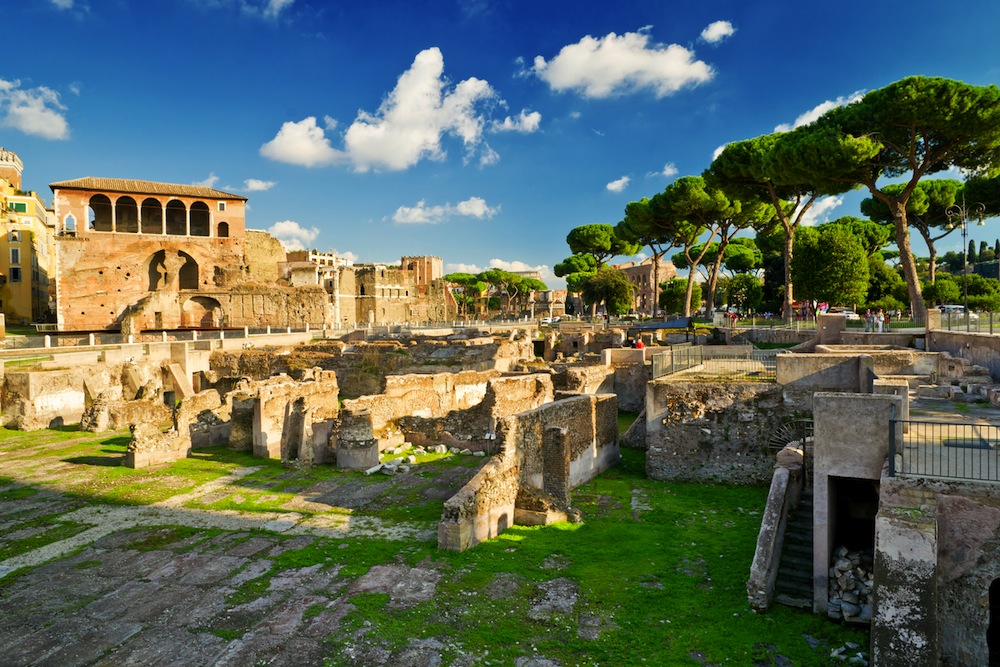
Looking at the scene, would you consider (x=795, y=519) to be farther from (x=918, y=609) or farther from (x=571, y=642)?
(x=571, y=642)

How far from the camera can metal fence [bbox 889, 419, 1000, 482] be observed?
260 inches

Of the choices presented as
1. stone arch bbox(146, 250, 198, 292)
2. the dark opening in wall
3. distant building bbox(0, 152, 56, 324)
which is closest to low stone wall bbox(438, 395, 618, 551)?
the dark opening in wall

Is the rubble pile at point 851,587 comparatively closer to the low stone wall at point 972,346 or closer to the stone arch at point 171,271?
the low stone wall at point 972,346

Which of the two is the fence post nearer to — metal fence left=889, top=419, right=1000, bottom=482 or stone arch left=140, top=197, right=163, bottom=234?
metal fence left=889, top=419, right=1000, bottom=482

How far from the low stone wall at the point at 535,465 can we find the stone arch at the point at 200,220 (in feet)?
163

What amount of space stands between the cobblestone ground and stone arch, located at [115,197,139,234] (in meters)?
46.4

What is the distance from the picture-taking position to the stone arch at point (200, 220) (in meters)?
52.9

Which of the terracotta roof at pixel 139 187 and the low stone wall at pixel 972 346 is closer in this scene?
the low stone wall at pixel 972 346

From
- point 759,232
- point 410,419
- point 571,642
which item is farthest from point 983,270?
point 571,642

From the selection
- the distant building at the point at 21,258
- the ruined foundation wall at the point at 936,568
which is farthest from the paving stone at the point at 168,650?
the distant building at the point at 21,258

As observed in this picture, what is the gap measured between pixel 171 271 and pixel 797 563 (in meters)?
53.3

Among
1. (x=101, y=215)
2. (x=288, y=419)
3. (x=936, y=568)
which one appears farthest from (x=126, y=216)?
(x=936, y=568)

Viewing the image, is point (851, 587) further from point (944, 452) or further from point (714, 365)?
point (714, 365)

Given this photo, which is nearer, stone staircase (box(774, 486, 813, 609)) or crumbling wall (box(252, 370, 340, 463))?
stone staircase (box(774, 486, 813, 609))
